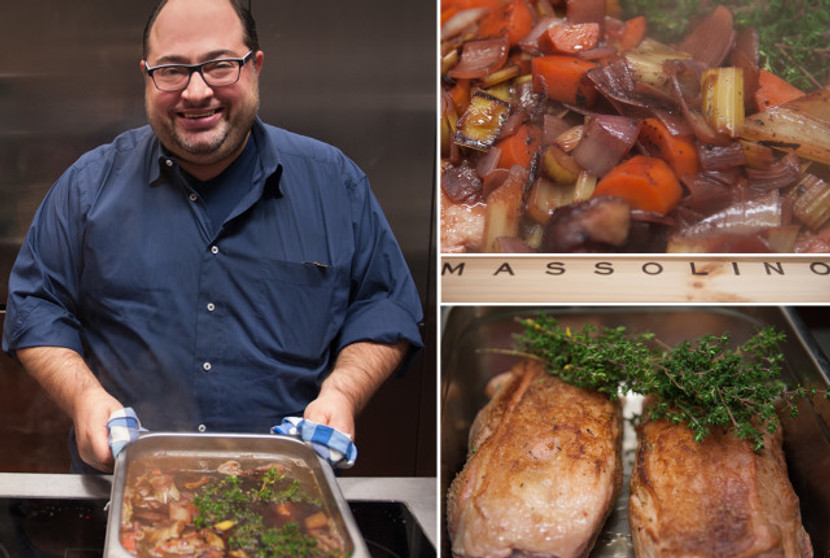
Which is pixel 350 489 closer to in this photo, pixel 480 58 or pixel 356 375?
pixel 356 375

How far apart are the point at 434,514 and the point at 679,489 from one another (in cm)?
52

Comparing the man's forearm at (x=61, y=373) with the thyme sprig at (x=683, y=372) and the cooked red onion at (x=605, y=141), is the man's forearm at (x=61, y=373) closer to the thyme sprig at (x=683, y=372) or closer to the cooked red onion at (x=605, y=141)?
the thyme sprig at (x=683, y=372)

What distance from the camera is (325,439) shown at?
67.4 inches

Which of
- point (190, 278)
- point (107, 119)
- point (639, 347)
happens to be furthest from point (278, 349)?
point (639, 347)

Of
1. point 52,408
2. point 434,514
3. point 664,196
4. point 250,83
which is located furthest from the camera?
point 52,408

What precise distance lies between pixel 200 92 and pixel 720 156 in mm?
1123

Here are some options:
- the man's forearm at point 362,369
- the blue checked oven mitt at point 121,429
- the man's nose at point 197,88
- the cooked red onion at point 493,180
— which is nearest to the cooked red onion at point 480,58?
the cooked red onion at point 493,180

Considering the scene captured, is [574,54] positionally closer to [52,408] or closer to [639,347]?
[639,347]

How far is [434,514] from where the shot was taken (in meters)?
1.77

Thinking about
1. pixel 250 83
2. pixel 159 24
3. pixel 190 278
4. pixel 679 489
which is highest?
pixel 159 24

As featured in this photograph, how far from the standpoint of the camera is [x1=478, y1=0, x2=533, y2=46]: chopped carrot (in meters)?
1.67

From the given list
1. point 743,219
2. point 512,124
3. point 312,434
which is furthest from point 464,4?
point 312,434

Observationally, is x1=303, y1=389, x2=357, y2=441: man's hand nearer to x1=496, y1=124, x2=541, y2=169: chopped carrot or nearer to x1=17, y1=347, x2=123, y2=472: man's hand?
x1=17, y1=347, x2=123, y2=472: man's hand

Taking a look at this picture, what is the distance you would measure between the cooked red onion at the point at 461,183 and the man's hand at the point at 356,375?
0.53 metres
